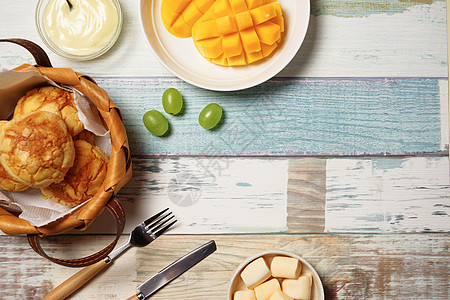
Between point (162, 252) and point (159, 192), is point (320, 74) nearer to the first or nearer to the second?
point (159, 192)

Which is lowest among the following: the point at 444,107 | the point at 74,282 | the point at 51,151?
the point at 74,282

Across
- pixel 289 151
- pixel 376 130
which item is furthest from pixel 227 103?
pixel 376 130

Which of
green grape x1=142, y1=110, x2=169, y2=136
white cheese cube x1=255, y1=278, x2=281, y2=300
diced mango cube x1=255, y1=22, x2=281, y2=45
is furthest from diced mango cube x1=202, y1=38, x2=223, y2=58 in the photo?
white cheese cube x1=255, y1=278, x2=281, y2=300

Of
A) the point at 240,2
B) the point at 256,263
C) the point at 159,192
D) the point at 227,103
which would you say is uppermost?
the point at 240,2

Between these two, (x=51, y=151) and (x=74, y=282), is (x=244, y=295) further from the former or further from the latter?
(x=51, y=151)

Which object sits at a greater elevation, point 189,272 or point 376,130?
point 376,130

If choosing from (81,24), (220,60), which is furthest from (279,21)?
(81,24)

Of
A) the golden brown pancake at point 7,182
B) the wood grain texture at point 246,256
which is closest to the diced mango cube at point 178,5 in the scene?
the golden brown pancake at point 7,182
